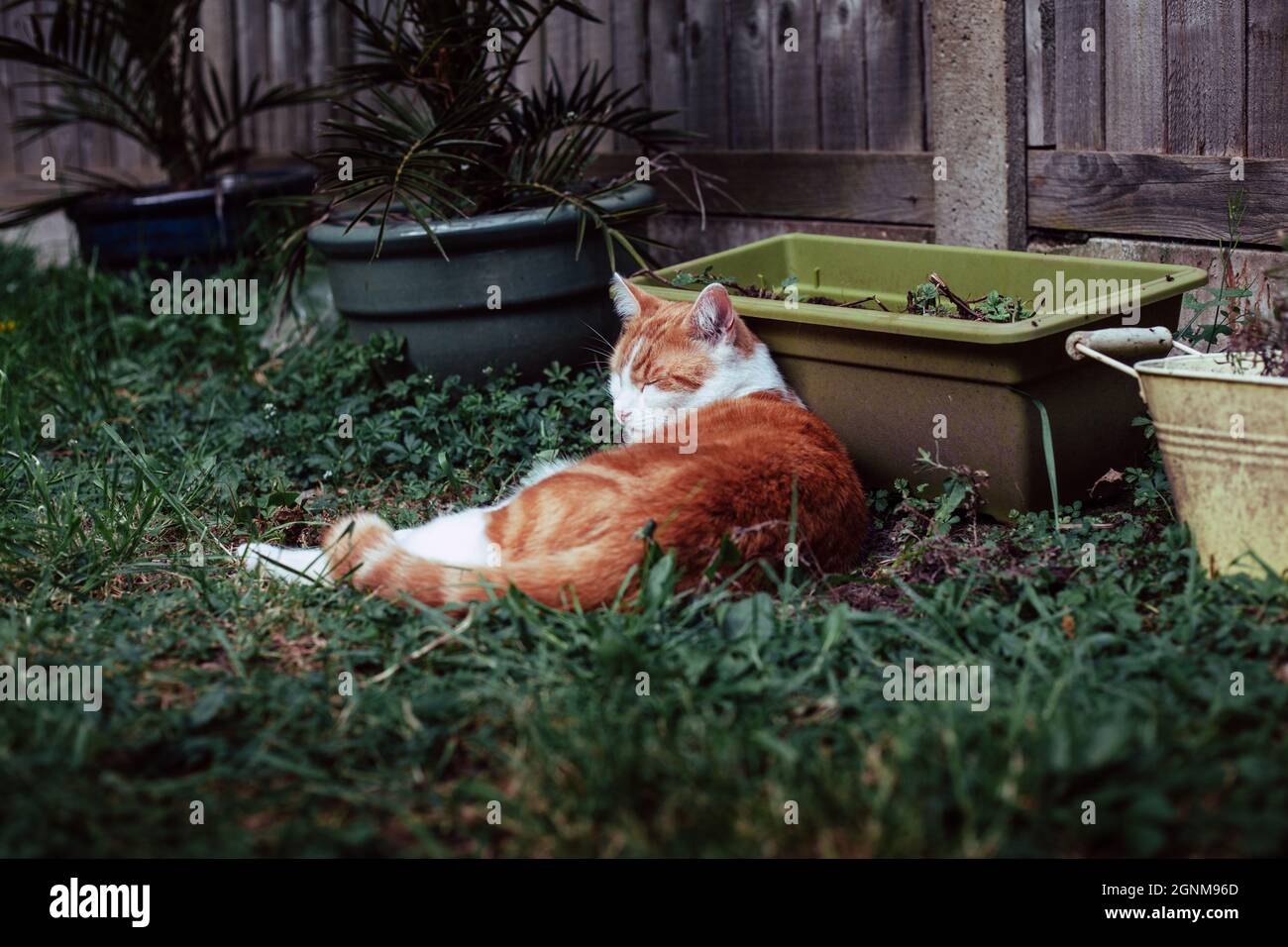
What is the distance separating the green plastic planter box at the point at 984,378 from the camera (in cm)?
265

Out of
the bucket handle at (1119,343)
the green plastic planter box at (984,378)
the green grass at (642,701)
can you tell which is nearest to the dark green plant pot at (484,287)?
the green plastic planter box at (984,378)

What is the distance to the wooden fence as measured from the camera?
10.1 feet

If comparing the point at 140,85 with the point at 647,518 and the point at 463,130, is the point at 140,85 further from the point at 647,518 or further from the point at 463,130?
the point at 647,518

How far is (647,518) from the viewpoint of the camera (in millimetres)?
2230

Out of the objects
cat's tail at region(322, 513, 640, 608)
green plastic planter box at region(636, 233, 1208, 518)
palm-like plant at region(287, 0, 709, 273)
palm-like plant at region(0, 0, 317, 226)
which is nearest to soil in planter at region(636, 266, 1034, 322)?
green plastic planter box at region(636, 233, 1208, 518)

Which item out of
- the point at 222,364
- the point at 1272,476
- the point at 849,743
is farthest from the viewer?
the point at 222,364

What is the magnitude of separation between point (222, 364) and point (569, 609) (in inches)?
110

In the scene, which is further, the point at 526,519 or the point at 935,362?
the point at 935,362

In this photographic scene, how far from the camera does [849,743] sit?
181cm

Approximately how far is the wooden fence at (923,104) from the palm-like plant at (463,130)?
0.30 meters

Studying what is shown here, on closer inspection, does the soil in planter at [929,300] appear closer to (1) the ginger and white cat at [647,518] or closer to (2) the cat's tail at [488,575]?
(1) the ginger and white cat at [647,518]
